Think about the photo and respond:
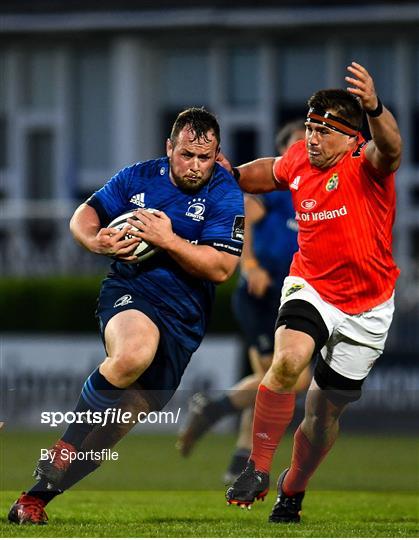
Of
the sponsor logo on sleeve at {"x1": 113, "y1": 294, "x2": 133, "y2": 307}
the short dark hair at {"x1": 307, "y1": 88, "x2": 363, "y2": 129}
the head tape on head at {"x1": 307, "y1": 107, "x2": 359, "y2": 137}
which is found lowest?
the sponsor logo on sleeve at {"x1": 113, "y1": 294, "x2": 133, "y2": 307}

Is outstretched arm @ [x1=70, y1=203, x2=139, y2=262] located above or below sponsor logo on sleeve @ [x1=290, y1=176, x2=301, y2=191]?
below

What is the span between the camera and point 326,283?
8.31 metres

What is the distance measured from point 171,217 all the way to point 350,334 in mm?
1203

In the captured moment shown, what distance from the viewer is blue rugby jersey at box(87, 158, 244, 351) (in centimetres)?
812

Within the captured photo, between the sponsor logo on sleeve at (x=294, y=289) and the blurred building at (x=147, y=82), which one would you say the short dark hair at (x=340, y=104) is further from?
the blurred building at (x=147, y=82)

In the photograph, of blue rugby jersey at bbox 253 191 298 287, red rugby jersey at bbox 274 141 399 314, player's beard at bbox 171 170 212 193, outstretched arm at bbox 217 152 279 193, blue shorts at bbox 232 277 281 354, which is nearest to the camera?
player's beard at bbox 171 170 212 193

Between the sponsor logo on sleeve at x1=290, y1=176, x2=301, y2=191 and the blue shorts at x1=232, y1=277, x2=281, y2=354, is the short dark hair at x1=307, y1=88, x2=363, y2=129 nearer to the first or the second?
the sponsor logo on sleeve at x1=290, y1=176, x2=301, y2=191

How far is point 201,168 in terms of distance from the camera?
800cm

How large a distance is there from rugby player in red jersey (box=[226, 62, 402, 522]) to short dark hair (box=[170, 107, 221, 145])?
0.54 metres

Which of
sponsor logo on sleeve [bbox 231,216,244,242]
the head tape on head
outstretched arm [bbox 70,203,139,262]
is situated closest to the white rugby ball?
outstretched arm [bbox 70,203,139,262]

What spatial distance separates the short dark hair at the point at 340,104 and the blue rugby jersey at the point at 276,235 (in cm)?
309

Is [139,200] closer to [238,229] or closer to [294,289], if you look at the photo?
[238,229]

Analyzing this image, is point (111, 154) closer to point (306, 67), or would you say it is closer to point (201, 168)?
point (306, 67)

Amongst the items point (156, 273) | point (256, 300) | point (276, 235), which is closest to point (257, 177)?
point (156, 273)
